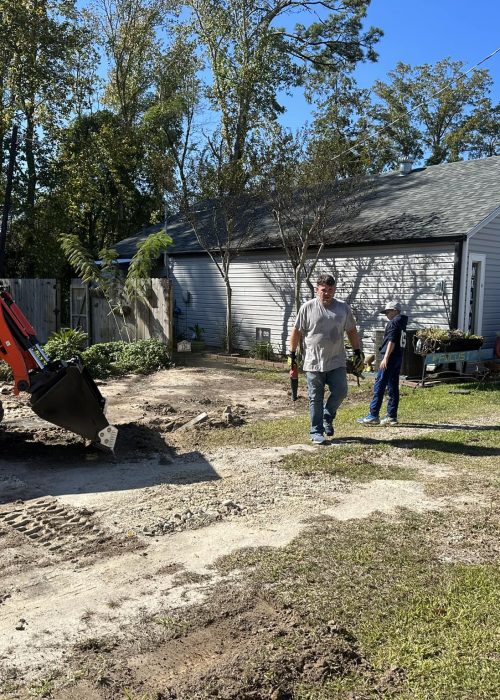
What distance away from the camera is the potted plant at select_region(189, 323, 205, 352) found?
18261mm

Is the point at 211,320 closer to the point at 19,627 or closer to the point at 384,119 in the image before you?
the point at 19,627

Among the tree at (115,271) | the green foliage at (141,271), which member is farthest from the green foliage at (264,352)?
the tree at (115,271)

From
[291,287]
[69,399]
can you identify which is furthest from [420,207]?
[69,399]

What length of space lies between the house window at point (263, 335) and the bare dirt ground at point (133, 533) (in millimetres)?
8888

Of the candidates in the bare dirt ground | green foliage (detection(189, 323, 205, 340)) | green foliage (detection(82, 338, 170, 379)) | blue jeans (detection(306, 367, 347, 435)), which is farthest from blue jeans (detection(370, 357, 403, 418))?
green foliage (detection(189, 323, 205, 340))

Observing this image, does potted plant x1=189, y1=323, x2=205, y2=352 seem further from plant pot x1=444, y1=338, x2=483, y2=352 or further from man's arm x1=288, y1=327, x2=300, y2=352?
man's arm x1=288, y1=327, x2=300, y2=352

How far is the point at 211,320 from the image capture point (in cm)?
1966

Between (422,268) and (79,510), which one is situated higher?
(422,268)

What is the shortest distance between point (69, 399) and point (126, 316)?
34.4 ft

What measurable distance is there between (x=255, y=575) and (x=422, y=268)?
11016mm

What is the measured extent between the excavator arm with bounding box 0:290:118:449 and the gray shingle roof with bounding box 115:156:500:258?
9.02 m

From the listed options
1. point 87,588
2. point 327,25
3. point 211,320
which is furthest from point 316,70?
point 87,588

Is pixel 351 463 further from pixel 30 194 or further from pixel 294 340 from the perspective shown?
pixel 30 194

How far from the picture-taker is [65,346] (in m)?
14.1
